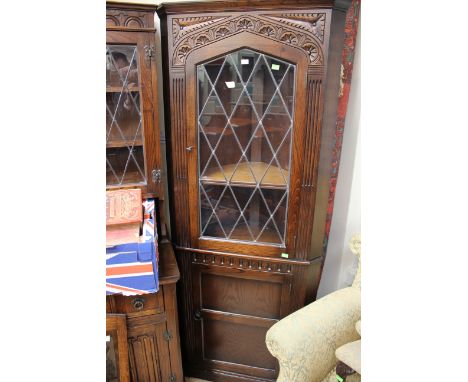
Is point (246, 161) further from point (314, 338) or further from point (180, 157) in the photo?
point (314, 338)

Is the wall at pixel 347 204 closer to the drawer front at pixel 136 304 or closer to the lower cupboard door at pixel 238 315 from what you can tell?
the lower cupboard door at pixel 238 315

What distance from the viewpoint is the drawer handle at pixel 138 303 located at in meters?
1.21

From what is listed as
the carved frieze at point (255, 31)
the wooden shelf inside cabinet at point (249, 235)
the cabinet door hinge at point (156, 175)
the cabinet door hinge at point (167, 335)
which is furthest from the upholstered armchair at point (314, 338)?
the carved frieze at point (255, 31)

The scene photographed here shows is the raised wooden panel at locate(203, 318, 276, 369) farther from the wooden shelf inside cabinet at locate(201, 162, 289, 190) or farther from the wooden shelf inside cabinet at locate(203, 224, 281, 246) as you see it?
the wooden shelf inside cabinet at locate(201, 162, 289, 190)

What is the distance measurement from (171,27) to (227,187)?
0.61 metres

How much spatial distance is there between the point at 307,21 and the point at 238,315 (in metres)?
1.15

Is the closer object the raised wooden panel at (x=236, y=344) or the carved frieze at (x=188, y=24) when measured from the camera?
the carved frieze at (x=188, y=24)

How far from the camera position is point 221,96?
1.26m

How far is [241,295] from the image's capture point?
1.42 meters

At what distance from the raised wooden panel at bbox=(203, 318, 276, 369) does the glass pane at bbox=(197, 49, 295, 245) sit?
0.42 m

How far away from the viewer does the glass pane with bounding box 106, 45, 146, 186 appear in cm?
121

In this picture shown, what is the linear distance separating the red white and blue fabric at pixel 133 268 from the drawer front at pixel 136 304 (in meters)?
0.08
